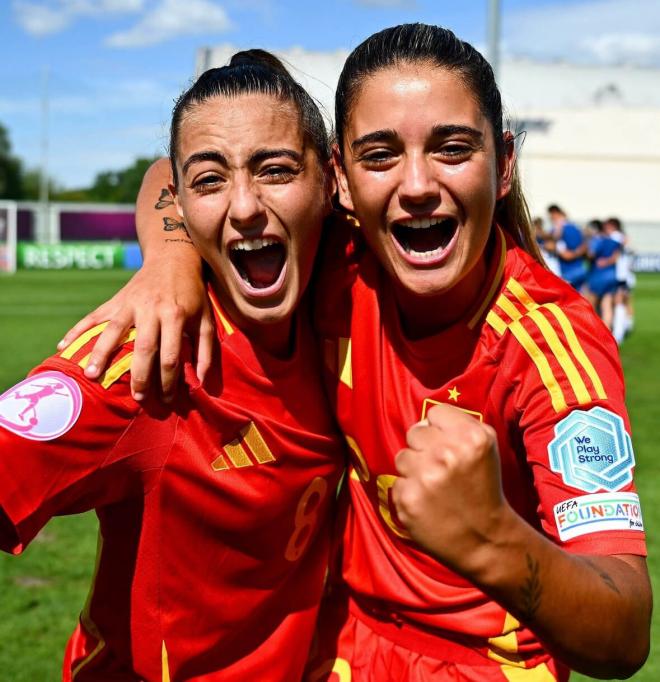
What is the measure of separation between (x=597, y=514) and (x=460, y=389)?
2.04 ft

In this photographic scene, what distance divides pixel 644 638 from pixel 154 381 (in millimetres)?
1310

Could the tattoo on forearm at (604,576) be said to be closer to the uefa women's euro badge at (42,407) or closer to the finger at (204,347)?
the finger at (204,347)

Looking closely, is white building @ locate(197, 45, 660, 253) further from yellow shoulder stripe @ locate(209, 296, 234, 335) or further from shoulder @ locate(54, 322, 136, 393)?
shoulder @ locate(54, 322, 136, 393)

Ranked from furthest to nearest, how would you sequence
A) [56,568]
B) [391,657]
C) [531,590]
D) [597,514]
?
[56,568], [391,657], [597,514], [531,590]

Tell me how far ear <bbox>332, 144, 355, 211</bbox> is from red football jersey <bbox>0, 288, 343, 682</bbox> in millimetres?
405

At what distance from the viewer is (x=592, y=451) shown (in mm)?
2199

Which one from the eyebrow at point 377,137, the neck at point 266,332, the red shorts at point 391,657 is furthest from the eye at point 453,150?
the red shorts at point 391,657

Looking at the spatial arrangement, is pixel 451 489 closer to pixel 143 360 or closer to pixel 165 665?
pixel 143 360

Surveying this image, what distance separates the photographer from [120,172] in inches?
3000

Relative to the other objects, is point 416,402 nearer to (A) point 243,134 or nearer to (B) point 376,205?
(B) point 376,205

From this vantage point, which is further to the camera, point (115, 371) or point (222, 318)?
point (222, 318)

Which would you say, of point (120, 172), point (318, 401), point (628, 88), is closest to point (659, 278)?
point (628, 88)

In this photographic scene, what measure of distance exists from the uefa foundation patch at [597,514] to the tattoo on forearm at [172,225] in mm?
1610

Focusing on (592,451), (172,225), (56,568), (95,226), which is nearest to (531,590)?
(592,451)
